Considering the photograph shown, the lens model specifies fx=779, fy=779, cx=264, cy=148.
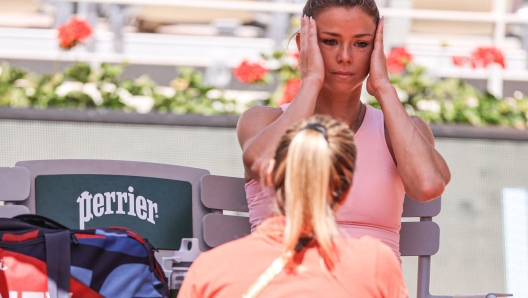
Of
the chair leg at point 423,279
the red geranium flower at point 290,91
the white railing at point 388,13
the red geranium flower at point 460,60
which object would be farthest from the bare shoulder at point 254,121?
the white railing at point 388,13

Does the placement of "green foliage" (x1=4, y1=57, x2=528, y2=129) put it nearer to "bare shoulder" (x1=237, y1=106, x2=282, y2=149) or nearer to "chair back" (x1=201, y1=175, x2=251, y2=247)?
"chair back" (x1=201, y1=175, x2=251, y2=247)

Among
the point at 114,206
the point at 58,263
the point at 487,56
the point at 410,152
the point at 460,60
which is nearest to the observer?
the point at 58,263

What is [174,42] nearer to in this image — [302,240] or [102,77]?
[102,77]

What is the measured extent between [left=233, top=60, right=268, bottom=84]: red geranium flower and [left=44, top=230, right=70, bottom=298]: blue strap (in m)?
2.67

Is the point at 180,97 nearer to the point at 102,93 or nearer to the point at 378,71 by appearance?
the point at 102,93

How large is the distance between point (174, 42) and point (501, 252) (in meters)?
3.78

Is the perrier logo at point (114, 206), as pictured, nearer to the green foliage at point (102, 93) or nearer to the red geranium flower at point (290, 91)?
the green foliage at point (102, 93)

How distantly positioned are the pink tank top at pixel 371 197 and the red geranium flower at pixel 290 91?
5.25ft

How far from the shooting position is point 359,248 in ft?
5.46

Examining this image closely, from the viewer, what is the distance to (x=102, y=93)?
418 centimetres

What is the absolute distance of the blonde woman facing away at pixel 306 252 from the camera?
162cm

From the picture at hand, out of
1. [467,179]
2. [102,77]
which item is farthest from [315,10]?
[102,77]

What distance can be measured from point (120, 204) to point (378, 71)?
0.97 meters

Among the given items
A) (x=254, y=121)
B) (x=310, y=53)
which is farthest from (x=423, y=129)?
(x=254, y=121)
